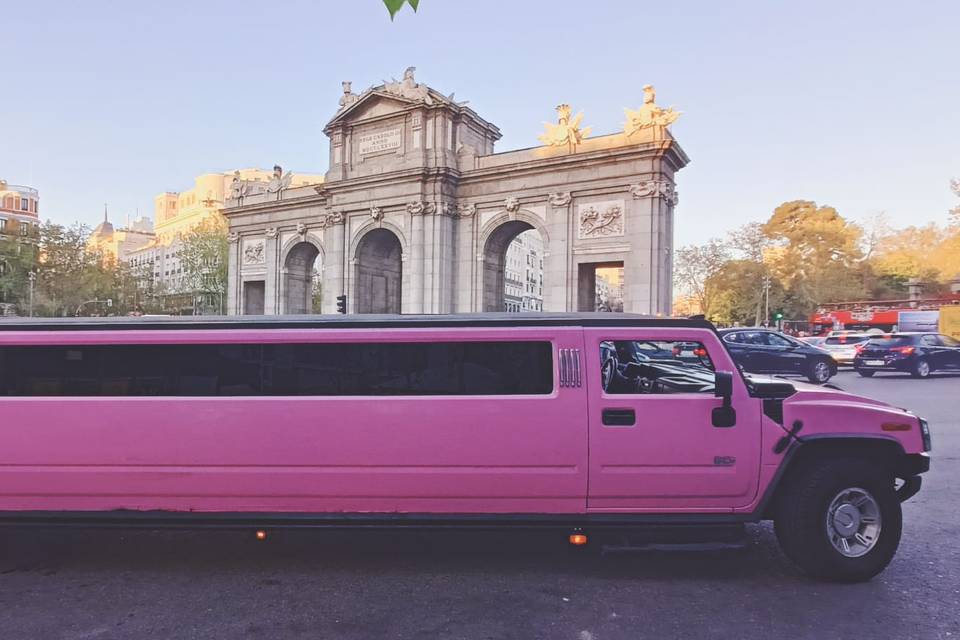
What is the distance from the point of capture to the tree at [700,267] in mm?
55031

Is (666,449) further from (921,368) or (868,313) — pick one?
(868,313)

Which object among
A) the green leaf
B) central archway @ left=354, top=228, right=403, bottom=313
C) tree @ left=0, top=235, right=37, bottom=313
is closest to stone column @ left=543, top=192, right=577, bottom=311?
central archway @ left=354, top=228, right=403, bottom=313

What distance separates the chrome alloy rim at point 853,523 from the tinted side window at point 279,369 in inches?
90.6

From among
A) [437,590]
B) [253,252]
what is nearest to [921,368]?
[437,590]

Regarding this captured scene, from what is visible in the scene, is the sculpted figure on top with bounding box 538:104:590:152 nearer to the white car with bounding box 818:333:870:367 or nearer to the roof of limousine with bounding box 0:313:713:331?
the white car with bounding box 818:333:870:367

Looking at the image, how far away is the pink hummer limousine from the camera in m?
4.17

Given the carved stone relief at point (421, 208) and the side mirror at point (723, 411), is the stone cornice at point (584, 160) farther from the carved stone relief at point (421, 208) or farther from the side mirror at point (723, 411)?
the side mirror at point (723, 411)

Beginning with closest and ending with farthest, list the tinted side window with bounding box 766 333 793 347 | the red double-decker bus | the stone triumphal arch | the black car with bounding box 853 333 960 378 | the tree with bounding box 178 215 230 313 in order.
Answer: the tinted side window with bounding box 766 333 793 347, the black car with bounding box 853 333 960 378, the stone triumphal arch, the red double-decker bus, the tree with bounding box 178 215 230 313

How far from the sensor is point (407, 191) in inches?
1189

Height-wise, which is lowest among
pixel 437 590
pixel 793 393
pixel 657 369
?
pixel 437 590

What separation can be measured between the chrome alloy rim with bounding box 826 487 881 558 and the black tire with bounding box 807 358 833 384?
14.8 meters

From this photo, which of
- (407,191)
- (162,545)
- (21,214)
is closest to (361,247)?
(407,191)

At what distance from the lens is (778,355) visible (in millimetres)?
17719

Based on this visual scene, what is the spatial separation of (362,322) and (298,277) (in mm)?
35445
